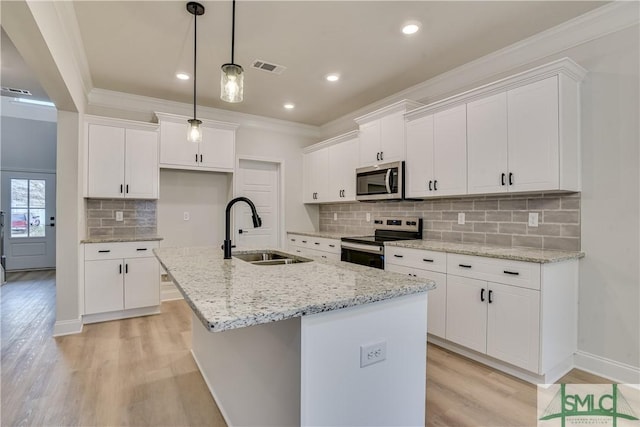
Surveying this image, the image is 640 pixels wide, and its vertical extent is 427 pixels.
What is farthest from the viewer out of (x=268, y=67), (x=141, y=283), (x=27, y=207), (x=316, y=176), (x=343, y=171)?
(x=27, y=207)

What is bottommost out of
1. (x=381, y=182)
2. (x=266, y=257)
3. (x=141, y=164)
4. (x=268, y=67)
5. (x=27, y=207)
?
(x=266, y=257)

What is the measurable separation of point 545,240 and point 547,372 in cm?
98

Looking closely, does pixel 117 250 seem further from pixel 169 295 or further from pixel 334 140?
pixel 334 140

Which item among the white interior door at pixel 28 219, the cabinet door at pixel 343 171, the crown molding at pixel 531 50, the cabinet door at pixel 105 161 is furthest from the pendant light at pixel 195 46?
the white interior door at pixel 28 219

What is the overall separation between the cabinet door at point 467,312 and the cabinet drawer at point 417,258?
0.14m

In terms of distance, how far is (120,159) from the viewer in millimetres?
3842

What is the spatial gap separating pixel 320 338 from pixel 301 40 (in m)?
2.53

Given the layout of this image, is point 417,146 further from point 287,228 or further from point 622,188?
point 287,228

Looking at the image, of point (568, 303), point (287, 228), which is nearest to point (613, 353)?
point (568, 303)

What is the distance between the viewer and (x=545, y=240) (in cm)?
265

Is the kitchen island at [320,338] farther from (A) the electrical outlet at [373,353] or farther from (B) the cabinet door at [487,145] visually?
(B) the cabinet door at [487,145]

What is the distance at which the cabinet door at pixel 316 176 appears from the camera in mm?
4949

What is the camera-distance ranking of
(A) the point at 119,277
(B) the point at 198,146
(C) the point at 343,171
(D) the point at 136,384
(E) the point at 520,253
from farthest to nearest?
(C) the point at 343,171
(B) the point at 198,146
(A) the point at 119,277
(E) the point at 520,253
(D) the point at 136,384

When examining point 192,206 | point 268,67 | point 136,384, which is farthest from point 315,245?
point 136,384
